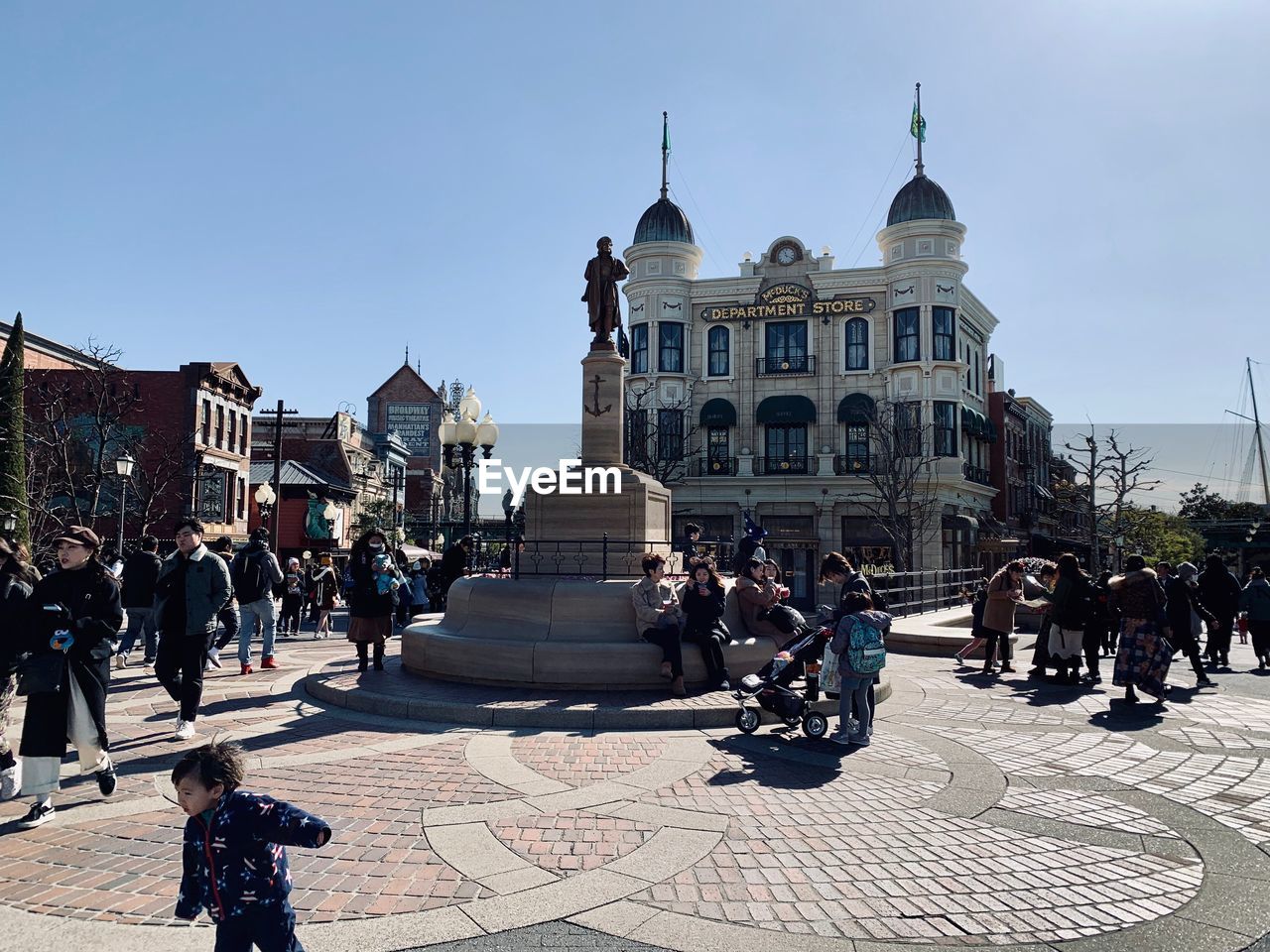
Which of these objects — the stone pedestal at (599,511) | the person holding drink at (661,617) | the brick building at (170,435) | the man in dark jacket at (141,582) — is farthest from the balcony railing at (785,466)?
the man in dark jacket at (141,582)

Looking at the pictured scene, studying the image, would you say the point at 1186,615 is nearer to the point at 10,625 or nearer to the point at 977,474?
the point at 10,625

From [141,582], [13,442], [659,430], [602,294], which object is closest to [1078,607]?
[602,294]

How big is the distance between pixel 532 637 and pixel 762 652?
2.82m

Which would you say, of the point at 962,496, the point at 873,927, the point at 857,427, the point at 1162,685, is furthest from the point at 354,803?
the point at 962,496

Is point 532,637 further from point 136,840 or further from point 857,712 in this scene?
point 136,840

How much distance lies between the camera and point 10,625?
5.21m

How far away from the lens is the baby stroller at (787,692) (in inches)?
293

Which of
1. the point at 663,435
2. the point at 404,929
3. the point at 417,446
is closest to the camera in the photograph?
the point at 404,929

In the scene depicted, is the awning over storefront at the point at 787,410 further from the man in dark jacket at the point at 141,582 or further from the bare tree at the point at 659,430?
the man in dark jacket at the point at 141,582

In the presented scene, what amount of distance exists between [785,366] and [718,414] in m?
4.31

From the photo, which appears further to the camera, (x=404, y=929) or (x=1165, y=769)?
(x=1165, y=769)

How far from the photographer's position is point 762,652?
9617 mm

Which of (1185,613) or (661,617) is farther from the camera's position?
(1185,613)

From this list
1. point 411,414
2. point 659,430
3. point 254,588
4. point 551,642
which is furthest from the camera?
point 411,414
